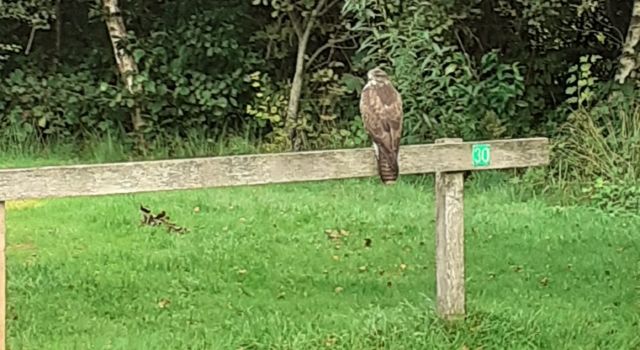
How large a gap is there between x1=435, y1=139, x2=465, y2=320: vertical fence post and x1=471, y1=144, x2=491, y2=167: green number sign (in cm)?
8

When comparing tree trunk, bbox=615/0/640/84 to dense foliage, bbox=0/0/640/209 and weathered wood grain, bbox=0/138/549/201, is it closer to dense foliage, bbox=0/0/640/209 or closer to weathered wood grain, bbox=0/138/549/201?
dense foliage, bbox=0/0/640/209

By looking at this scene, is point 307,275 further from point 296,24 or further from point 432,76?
point 296,24

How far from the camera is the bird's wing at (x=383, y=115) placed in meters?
4.74

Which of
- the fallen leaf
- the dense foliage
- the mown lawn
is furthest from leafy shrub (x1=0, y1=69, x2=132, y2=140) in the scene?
the fallen leaf

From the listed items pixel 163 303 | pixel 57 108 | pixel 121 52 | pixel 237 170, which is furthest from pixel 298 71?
pixel 237 170

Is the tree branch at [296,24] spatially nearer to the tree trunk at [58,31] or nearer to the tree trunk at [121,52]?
the tree trunk at [121,52]

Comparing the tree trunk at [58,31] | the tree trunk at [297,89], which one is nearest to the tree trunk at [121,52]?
the tree trunk at [58,31]

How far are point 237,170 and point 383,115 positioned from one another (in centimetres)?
84

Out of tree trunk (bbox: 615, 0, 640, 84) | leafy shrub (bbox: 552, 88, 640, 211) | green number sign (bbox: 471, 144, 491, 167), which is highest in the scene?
→ green number sign (bbox: 471, 144, 491, 167)

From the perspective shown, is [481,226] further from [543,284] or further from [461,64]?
[461,64]

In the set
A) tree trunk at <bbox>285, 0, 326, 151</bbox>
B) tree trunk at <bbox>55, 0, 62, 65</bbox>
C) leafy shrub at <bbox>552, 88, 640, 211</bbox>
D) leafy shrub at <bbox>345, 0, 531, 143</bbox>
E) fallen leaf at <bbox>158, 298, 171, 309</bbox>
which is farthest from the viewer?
tree trunk at <bbox>55, 0, 62, 65</bbox>

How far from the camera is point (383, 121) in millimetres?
4887

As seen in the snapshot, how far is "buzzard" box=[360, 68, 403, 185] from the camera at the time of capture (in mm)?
4633

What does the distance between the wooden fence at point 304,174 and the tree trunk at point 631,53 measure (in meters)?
5.37
